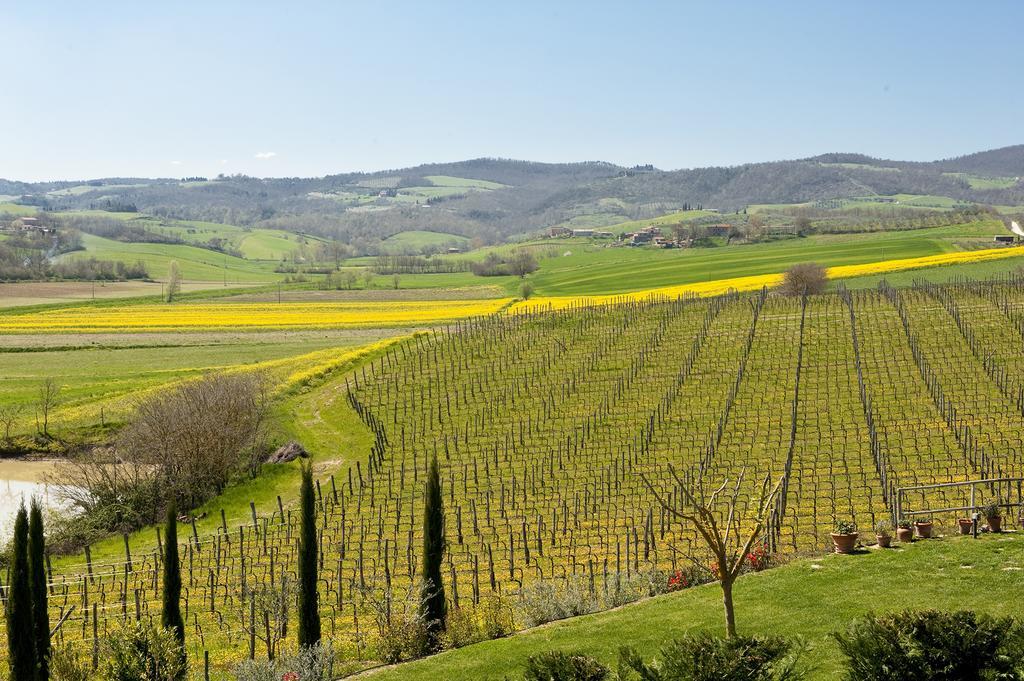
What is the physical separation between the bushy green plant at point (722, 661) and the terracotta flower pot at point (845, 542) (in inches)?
369

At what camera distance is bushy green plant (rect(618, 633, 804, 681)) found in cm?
1484

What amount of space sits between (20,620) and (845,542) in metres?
18.4

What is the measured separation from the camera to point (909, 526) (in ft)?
81.1

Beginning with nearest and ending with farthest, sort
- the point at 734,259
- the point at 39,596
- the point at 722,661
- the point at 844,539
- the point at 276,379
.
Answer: the point at 722,661 < the point at 39,596 < the point at 844,539 < the point at 276,379 < the point at 734,259

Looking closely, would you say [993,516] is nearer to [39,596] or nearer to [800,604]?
[800,604]

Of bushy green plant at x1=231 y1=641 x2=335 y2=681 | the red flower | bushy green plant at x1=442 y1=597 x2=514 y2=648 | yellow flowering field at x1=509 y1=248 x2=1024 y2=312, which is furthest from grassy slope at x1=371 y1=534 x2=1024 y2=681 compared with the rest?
yellow flowering field at x1=509 y1=248 x2=1024 y2=312

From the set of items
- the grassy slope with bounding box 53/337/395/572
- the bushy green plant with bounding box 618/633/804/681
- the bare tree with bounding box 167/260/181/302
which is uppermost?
the bare tree with bounding box 167/260/181/302

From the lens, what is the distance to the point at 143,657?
19.1 m

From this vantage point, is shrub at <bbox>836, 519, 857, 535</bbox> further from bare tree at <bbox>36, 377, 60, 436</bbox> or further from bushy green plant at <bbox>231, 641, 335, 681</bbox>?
bare tree at <bbox>36, 377, 60, 436</bbox>

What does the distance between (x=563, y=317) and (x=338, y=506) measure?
31.1m

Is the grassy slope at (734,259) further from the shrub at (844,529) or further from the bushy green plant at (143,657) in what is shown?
the bushy green plant at (143,657)

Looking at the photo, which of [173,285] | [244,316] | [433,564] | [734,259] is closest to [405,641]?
[433,564]

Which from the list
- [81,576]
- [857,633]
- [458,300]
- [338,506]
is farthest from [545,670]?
[458,300]

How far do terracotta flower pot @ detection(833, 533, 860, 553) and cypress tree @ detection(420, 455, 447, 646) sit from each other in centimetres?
956
